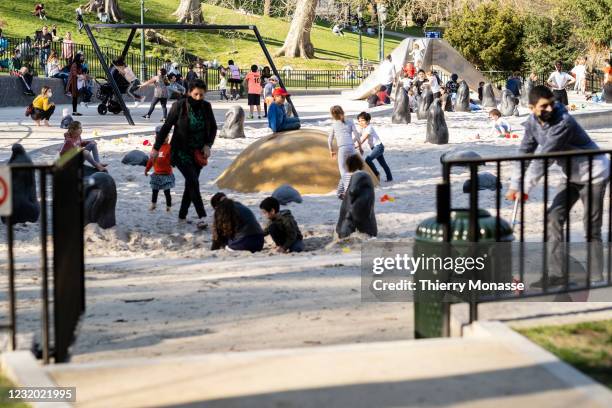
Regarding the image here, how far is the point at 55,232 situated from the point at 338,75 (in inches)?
2037

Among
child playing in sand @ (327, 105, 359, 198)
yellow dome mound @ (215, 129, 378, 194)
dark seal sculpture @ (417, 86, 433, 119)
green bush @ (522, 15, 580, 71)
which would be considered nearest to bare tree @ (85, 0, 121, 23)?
green bush @ (522, 15, 580, 71)

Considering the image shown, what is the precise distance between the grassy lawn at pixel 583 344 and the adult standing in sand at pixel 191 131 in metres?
7.75

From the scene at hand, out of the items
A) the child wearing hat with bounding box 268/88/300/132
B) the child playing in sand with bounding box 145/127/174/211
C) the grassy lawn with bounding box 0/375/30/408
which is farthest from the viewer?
the child wearing hat with bounding box 268/88/300/132

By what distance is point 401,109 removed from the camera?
32.2 meters

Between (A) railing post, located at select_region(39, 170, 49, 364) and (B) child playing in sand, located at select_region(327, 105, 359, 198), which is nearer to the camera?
(A) railing post, located at select_region(39, 170, 49, 364)

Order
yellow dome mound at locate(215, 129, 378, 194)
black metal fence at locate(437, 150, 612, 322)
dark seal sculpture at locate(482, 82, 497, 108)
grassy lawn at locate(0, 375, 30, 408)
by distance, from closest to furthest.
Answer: grassy lawn at locate(0, 375, 30, 408)
black metal fence at locate(437, 150, 612, 322)
yellow dome mound at locate(215, 129, 378, 194)
dark seal sculpture at locate(482, 82, 497, 108)

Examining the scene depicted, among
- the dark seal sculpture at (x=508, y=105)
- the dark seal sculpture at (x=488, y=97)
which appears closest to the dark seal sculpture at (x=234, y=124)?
the dark seal sculpture at (x=508, y=105)

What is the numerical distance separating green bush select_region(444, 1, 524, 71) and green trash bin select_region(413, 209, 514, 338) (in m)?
51.9

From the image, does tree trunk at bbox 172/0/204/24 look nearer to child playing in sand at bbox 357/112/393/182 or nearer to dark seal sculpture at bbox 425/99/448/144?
dark seal sculpture at bbox 425/99/448/144

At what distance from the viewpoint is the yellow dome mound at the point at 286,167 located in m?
18.6

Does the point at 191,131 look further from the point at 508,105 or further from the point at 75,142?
the point at 508,105

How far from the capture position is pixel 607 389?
632cm

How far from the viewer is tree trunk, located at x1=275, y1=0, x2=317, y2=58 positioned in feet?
202

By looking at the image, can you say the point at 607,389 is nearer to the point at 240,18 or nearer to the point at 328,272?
the point at 328,272
